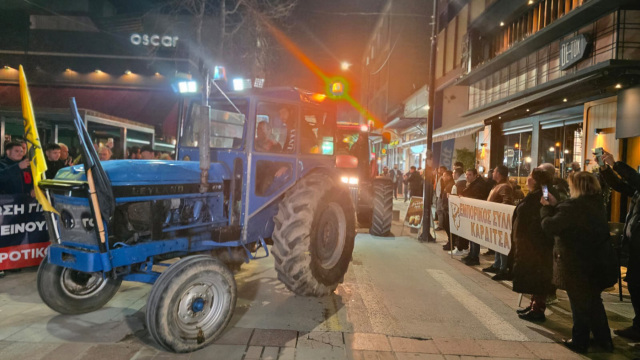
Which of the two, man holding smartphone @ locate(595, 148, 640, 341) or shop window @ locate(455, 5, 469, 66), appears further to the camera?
shop window @ locate(455, 5, 469, 66)

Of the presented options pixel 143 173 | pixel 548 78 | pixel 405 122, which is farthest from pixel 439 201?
pixel 405 122

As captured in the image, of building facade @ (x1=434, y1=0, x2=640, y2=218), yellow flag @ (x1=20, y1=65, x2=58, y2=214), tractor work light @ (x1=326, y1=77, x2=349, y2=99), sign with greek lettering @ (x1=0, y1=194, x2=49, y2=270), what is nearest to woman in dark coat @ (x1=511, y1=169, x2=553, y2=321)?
tractor work light @ (x1=326, y1=77, x2=349, y2=99)

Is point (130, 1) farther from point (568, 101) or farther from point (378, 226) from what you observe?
point (568, 101)

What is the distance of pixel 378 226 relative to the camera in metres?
9.76

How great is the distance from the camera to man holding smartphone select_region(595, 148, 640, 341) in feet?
13.8

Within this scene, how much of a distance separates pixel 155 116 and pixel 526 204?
16.7 m

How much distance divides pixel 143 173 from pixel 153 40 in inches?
698

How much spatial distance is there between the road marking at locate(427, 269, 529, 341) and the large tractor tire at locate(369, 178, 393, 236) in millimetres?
3120

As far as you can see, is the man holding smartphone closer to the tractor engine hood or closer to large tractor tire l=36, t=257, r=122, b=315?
the tractor engine hood

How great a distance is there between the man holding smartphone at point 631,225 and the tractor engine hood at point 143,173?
4798 millimetres

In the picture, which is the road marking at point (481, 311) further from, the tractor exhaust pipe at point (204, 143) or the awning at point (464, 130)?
the awning at point (464, 130)

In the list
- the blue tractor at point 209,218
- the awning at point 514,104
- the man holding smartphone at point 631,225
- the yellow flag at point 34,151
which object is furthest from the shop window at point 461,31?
the yellow flag at point 34,151

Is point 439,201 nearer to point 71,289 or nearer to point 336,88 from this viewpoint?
point 336,88

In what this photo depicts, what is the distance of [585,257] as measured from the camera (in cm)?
386
